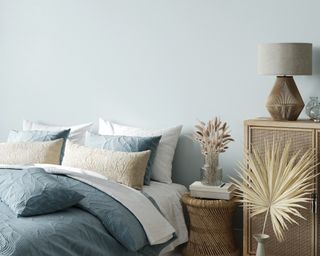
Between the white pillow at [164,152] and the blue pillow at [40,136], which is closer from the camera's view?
the white pillow at [164,152]

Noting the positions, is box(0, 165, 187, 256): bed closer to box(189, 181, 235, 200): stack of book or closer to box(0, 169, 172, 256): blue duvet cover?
box(0, 169, 172, 256): blue duvet cover

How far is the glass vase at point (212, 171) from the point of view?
13.5 feet

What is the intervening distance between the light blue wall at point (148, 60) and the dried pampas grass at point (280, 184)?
0.56 meters

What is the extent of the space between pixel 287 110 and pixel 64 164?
1605mm

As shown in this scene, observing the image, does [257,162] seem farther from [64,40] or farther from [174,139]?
[64,40]

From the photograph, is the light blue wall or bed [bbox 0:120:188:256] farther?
the light blue wall

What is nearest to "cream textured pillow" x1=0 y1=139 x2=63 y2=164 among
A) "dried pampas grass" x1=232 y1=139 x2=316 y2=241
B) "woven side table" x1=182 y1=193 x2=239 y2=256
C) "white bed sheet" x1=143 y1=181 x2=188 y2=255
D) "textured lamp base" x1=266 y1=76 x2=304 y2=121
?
"white bed sheet" x1=143 y1=181 x2=188 y2=255

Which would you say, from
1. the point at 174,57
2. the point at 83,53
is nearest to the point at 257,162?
the point at 174,57

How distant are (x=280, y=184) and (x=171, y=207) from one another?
81cm

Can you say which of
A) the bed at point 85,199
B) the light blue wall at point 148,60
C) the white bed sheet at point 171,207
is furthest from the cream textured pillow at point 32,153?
the white bed sheet at point 171,207

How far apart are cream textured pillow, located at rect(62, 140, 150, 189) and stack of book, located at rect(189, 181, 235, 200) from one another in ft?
1.21

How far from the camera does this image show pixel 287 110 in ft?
12.7

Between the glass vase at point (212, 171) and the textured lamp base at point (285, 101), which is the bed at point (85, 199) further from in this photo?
the textured lamp base at point (285, 101)

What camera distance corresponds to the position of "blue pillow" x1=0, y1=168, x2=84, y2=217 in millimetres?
3205
